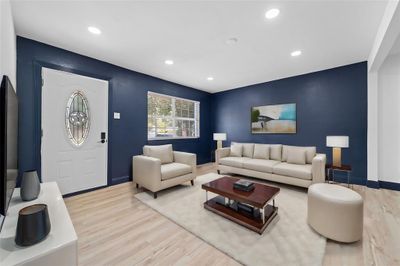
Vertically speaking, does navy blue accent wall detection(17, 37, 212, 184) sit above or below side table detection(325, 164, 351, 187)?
above

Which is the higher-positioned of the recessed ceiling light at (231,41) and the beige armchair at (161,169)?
the recessed ceiling light at (231,41)

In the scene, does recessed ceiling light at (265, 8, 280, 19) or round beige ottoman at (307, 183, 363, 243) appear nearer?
round beige ottoman at (307, 183, 363, 243)

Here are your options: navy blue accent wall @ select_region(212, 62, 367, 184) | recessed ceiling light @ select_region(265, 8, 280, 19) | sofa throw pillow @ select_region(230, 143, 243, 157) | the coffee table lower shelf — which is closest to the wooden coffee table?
the coffee table lower shelf

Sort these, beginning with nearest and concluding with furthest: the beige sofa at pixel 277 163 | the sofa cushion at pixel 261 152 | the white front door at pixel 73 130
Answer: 1. the white front door at pixel 73 130
2. the beige sofa at pixel 277 163
3. the sofa cushion at pixel 261 152

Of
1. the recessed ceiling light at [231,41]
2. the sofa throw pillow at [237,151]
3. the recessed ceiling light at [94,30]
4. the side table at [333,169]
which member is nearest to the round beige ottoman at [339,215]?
the side table at [333,169]

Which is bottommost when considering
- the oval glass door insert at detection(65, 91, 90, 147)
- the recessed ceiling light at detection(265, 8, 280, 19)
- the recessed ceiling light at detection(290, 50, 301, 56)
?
the oval glass door insert at detection(65, 91, 90, 147)

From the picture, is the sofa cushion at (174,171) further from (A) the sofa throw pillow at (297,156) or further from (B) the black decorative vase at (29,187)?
(A) the sofa throw pillow at (297,156)

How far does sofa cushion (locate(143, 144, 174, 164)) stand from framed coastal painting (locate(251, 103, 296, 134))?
2.58 metres

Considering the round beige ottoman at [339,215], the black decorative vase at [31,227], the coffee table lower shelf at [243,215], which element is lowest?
the coffee table lower shelf at [243,215]

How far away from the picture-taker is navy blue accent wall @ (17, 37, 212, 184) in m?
2.57

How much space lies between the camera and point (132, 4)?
1892 millimetres

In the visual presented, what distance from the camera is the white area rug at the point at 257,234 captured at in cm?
156

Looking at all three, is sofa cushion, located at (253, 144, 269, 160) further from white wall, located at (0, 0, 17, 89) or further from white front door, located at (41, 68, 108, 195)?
white wall, located at (0, 0, 17, 89)

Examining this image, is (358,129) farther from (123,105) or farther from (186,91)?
(123,105)
